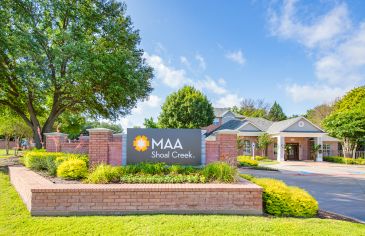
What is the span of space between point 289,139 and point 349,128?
6.90m

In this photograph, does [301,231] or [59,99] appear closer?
[301,231]

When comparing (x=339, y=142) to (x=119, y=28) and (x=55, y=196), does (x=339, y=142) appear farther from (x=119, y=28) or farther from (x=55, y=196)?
(x=55, y=196)

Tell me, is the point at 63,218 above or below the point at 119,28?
below

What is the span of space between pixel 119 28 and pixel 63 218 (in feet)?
50.1

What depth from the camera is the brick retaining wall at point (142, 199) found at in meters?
6.32

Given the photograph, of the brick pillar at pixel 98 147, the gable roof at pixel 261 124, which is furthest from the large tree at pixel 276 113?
the brick pillar at pixel 98 147

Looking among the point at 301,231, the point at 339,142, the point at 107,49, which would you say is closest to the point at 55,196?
the point at 301,231

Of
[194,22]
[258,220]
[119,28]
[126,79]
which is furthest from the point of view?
[119,28]

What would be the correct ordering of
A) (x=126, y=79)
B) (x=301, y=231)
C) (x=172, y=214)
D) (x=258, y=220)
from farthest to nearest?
(x=126, y=79) < (x=172, y=214) < (x=258, y=220) < (x=301, y=231)

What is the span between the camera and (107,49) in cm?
1912

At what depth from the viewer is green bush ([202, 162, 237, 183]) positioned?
750 centimetres

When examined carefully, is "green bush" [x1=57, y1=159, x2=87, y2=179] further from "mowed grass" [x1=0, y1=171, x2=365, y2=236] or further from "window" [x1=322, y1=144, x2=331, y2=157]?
"window" [x1=322, y1=144, x2=331, y2=157]

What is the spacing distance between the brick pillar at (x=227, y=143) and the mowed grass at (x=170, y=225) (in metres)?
3.55

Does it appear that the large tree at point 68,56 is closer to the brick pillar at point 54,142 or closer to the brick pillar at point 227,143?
the brick pillar at point 54,142
